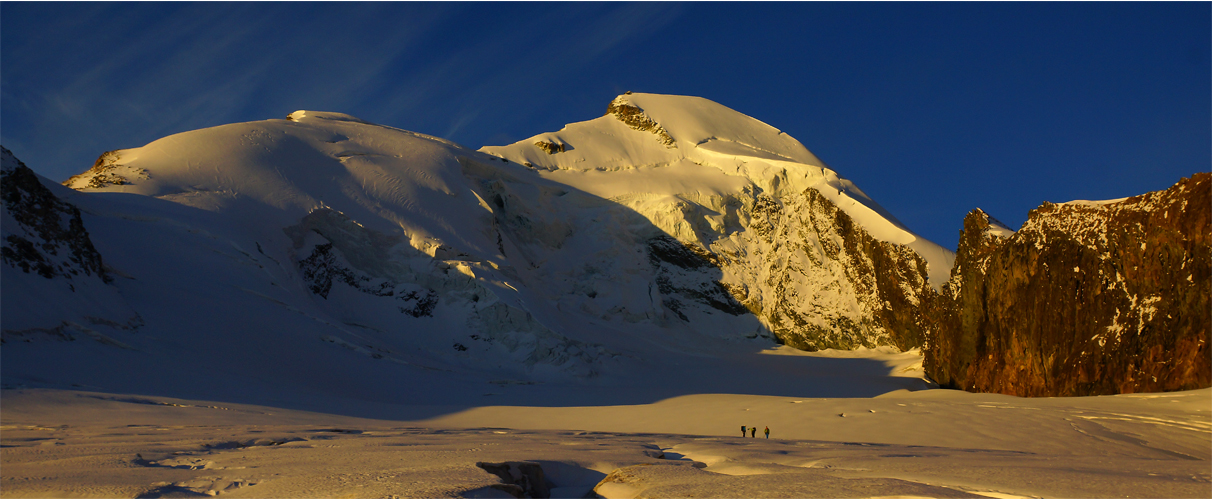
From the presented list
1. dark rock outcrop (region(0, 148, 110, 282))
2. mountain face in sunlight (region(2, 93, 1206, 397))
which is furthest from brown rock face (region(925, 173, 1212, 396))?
dark rock outcrop (region(0, 148, 110, 282))

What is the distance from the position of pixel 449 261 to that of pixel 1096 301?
29455 mm

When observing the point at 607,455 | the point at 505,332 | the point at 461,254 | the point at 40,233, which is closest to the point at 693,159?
the point at 461,254

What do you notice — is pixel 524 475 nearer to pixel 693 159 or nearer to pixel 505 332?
pixel 505 332

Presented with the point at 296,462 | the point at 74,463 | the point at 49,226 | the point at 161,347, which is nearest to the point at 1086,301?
the point at 296,462

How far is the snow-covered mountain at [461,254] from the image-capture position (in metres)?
26.7

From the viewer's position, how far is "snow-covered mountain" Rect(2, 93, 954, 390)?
26.7 m

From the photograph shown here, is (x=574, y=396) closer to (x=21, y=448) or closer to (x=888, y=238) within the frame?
(x=21, y=448)

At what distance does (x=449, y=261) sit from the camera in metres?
39.2

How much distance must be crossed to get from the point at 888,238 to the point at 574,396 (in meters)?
29.0

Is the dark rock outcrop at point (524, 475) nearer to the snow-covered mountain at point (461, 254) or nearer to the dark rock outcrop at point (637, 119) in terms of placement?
the snow-covered mountain at point (461, 254)

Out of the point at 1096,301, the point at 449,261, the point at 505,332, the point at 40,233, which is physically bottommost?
the point at 505,332

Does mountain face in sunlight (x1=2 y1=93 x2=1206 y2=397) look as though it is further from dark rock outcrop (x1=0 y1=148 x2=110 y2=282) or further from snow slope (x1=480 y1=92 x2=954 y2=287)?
snow slope (x1=480 y1=92 x2=954 y2=287)

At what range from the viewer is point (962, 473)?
7.78 meters

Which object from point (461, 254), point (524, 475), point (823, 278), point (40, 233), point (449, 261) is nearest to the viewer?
point (524, 475)
